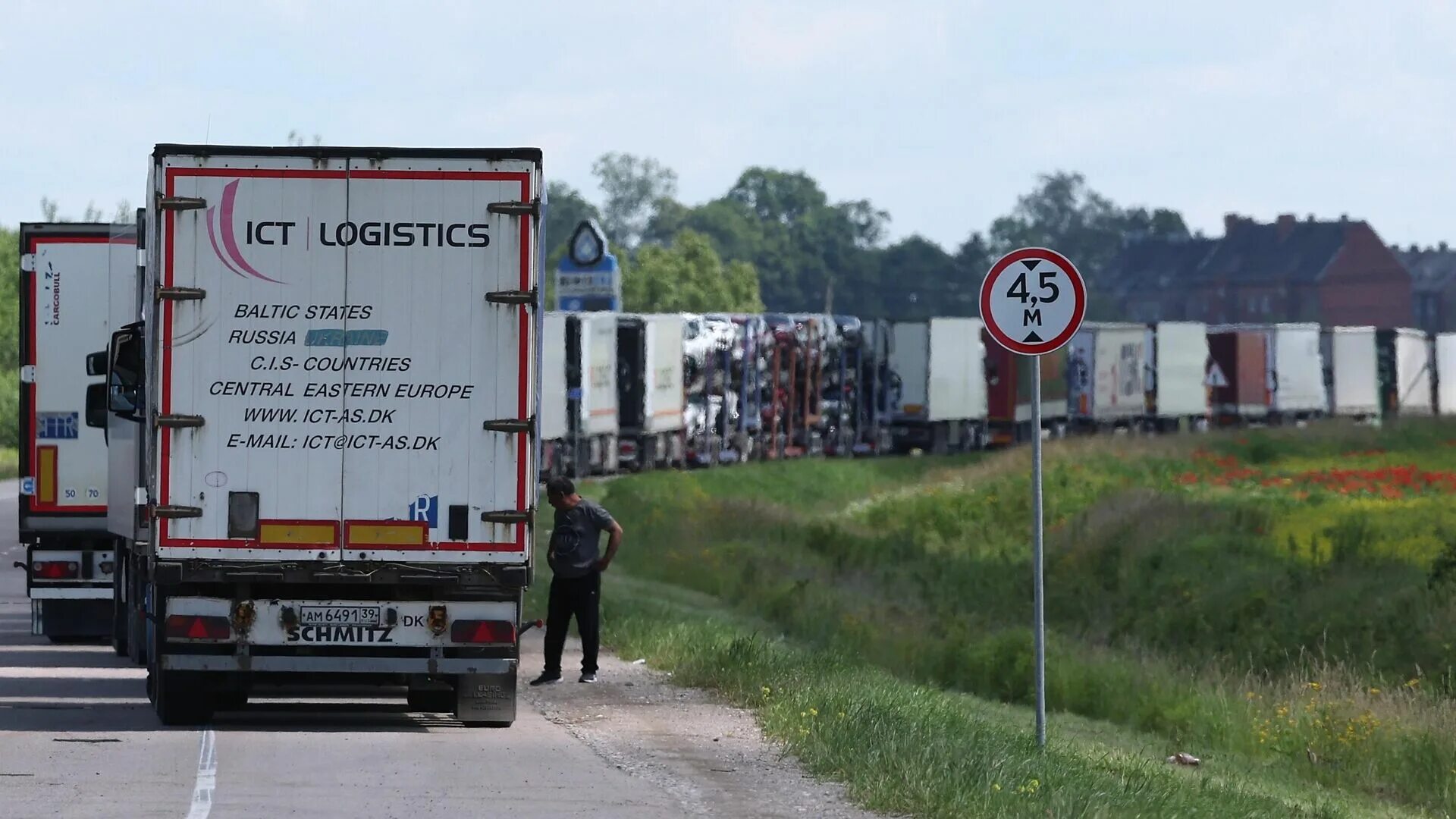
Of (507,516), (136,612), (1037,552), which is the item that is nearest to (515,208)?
(507,516)

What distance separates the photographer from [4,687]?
55.8 feet

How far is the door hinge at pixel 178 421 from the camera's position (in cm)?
1364

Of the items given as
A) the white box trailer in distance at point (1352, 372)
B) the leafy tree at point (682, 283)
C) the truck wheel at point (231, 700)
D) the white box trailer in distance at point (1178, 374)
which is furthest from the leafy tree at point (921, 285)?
the truck wheel at point (231, 700)

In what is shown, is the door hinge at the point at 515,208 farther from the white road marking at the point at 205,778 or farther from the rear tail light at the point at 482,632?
the white road marking at the point at 205,778

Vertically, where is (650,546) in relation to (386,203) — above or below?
below

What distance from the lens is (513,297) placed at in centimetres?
1388

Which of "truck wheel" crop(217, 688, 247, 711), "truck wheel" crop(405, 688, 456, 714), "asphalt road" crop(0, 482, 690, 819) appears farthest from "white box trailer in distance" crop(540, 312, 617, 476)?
"asphalt road" crop(0, 482, 690, 819)

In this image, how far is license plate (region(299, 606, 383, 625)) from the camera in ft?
45.4

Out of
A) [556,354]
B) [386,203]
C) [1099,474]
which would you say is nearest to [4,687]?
[386,203]

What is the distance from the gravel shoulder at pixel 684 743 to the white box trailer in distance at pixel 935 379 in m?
42.0

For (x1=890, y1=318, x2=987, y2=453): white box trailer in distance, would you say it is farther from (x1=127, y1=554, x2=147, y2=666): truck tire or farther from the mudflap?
the mudflap

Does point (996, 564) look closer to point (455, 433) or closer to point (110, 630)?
point (110, 630)

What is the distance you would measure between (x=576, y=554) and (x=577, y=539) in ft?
0.36

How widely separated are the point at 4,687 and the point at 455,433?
503 cm
